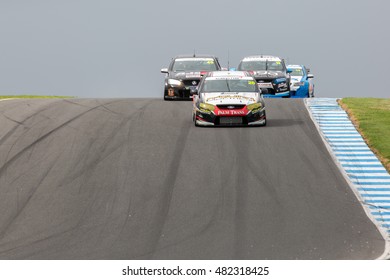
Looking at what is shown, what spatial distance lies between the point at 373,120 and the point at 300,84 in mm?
10821

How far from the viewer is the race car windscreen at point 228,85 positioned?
75.2 feet

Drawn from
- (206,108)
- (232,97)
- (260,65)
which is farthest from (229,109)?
(260,65)

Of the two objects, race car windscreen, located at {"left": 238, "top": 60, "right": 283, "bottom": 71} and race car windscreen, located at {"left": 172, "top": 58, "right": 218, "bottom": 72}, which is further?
race car windscreen, located at {"left": 238, "top": 60, "right": 283, "bottom": 71}

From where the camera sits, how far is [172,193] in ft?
52.5

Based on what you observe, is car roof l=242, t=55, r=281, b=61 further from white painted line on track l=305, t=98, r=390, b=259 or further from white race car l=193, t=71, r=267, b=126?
white race car l=193, t=71, r=267, b=126

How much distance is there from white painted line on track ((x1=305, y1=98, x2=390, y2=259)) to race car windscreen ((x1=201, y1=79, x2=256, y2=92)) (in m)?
1.89

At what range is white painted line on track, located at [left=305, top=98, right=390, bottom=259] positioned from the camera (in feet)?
50.7

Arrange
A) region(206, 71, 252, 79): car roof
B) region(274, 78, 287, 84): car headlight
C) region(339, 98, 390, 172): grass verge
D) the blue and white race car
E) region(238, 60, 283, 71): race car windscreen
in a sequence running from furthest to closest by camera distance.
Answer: the blue and white race car, region(238, 60, 283, 71): race car windscreen, region(274, 78, 287, 84): car headlight, region(206, 71, 252, 79): car roof, region(339, 98, 390, 172): grass verge

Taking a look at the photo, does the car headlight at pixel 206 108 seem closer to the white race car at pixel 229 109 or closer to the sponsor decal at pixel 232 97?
the white race car at pixel 229 109

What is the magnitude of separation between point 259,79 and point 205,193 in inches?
561

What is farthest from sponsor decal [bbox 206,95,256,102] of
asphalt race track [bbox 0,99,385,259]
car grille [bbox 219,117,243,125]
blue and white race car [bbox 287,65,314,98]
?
blue and white race car [bbox 287,65,314,98]

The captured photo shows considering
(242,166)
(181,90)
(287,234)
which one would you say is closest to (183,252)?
(287,234)

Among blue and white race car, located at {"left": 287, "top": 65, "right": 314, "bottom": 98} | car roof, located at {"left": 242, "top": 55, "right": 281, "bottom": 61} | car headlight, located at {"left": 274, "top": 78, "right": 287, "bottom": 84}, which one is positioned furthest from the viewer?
blue and white race car, located at {"left": 287, "top": 65, "right": 314, "bottom": 98}

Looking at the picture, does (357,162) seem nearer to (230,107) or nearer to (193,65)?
(230,107)
